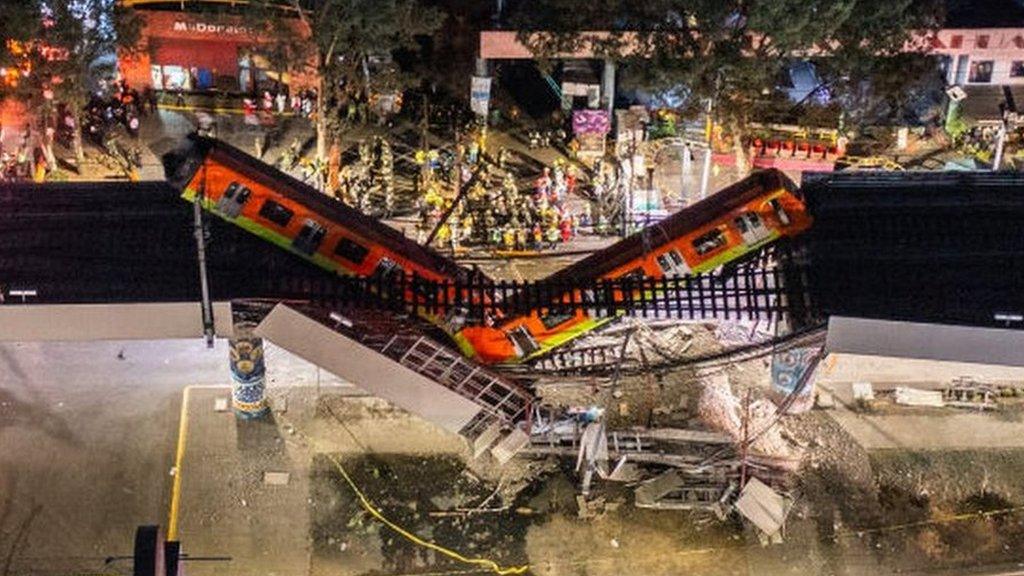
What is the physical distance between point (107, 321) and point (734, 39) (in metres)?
16.4

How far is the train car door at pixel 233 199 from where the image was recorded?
21047mm

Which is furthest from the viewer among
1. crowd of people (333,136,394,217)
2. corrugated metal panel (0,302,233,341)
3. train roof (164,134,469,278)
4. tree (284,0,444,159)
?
crowd of people (333,136,394,217)

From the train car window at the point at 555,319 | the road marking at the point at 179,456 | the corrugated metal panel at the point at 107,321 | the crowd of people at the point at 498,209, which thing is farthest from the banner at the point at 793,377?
the corrugated metal panel at the point at 107,321

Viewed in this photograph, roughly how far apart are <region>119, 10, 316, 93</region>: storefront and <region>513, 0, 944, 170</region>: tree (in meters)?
8.97

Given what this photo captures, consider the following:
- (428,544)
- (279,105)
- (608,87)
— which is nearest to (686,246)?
(428,544)

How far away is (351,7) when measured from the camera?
30.7m

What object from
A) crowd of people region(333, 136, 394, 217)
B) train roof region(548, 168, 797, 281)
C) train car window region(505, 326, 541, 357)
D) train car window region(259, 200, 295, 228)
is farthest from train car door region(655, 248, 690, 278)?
crowd of people region(333, 136, 394, 217)

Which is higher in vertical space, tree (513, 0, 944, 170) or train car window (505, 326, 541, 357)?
tree (513, 0, 944, 170)

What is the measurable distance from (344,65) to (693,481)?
50.5 feet

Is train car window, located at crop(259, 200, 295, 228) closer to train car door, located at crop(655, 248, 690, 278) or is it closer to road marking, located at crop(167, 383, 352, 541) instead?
road marking, located at crop(167, 383, 352, 541)

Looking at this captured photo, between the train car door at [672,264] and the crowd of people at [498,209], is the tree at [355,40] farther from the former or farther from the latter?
the train car door at [672,264]

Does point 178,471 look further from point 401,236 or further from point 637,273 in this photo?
point 637,273

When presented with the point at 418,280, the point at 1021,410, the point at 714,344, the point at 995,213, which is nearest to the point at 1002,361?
the point at 995,213

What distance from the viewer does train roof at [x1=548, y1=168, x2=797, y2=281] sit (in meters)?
21.5
